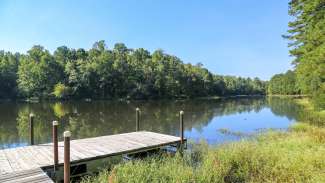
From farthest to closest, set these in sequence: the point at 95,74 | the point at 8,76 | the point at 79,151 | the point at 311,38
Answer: the point at 95,74 → the point at 8,76 → the point at 311,38 → the point at 79,151

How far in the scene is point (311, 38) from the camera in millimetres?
14453

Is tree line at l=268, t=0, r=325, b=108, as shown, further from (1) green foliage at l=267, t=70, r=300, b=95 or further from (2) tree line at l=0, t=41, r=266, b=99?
(1) green foliage at l=267, t=70, r=300, b=95

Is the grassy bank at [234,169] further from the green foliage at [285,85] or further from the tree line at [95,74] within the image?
the green foliage at [285,85]

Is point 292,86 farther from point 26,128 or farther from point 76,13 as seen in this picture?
point 26,128

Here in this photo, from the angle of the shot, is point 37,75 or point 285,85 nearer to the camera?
point 37,75

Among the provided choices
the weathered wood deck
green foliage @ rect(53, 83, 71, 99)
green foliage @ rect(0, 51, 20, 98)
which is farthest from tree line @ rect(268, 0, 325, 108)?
green foliage @ rect(0, 51, 20, 98)

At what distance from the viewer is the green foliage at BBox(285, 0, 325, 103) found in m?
13.3

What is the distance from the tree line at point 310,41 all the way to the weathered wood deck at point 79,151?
10.2m

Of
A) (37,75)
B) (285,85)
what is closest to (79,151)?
(37,75)

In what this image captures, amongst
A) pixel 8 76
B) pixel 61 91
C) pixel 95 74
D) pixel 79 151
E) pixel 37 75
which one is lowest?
pixel 79 151

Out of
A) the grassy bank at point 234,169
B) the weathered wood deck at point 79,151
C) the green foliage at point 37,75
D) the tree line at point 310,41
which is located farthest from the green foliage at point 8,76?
the grassy bank at point 234,169

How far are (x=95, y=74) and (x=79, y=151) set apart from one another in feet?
138

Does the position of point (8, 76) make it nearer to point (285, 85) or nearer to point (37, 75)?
point (37, 75)

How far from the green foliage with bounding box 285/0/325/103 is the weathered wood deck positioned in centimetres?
1024
